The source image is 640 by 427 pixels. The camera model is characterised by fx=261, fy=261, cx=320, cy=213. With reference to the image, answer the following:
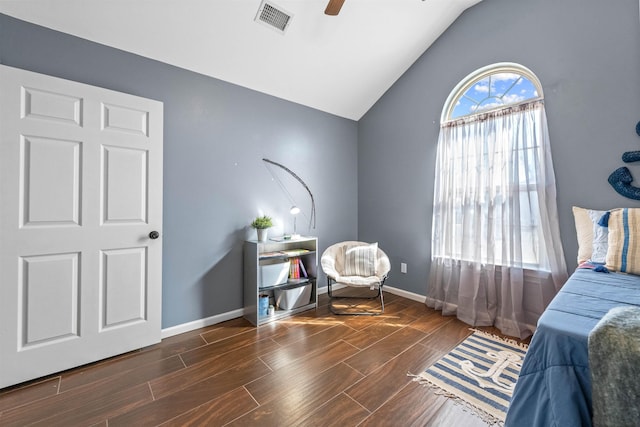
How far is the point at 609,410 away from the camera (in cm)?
75

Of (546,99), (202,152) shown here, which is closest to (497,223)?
(546,99)

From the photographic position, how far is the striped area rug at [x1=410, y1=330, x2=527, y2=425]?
1.55 metres

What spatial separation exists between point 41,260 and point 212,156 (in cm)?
149

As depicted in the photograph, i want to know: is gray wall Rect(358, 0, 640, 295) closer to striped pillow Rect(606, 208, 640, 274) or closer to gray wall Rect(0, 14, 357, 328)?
striped pillow Rect(606, 208, 640, 274)

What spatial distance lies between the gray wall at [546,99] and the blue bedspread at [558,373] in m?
1.57

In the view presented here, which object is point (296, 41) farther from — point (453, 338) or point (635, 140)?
point (453, 338)

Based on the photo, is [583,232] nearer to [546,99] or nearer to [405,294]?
[546,99]

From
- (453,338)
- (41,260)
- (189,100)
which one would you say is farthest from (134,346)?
(453,338)

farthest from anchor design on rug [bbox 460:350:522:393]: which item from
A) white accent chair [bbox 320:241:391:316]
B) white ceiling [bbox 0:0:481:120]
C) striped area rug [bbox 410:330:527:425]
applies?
white ceiling [bbox 0:0:481:120]

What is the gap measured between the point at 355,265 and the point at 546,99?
8.00 ft

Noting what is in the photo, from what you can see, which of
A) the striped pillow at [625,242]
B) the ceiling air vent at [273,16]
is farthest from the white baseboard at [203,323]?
the ceiling air vent at [273,16]

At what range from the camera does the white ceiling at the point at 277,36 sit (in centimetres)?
198

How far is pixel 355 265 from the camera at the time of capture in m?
3.15

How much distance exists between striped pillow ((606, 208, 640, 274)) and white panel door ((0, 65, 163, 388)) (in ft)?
11.0
